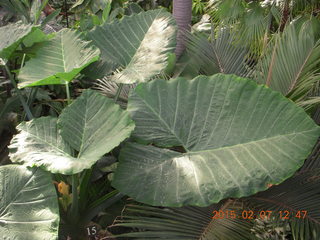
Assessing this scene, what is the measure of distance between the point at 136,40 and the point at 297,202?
0.96m

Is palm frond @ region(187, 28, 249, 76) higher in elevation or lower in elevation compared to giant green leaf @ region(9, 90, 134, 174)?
higher


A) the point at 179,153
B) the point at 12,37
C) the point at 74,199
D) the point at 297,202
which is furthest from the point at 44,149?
the point at 297,202

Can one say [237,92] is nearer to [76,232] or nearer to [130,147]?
[130,147]

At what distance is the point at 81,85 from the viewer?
8.04 feet

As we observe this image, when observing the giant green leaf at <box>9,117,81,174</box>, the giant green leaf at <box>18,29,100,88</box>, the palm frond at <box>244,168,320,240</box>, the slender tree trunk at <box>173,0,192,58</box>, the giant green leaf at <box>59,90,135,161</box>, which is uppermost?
the slender tree trunk at <box>173,0,192,58</box>

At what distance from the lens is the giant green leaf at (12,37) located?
146 cm

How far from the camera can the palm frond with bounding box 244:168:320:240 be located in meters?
1.09

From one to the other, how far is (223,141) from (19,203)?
0.65 metres

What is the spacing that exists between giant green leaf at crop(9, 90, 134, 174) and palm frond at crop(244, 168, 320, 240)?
1.73 ft

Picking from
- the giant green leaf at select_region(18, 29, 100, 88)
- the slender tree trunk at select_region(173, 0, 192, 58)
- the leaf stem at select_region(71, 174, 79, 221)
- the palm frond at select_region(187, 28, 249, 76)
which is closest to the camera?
the leaf stem at select_region(71, 174, 79, 221)

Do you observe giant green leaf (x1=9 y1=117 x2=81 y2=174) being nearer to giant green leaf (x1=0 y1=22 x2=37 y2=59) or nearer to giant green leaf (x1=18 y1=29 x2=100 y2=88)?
giant green leaf (x1=18 y1=29 x2=100 y2=88)

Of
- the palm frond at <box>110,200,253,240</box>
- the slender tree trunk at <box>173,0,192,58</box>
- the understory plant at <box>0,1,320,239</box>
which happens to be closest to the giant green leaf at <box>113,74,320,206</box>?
the understory plant at <box>0,1,320,239</box>

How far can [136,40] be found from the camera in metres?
1.63

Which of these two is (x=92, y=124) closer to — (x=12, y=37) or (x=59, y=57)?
(x=59, y=57)
